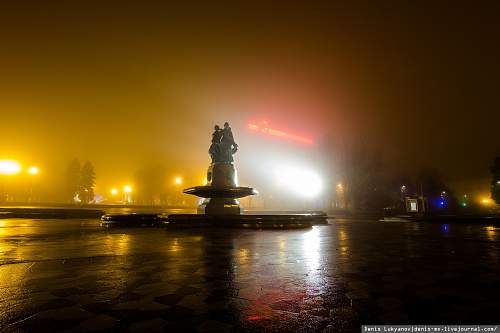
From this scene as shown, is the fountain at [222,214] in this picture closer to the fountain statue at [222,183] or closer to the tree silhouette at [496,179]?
the fountain statue at [222,183]

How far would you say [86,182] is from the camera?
84.2 metres

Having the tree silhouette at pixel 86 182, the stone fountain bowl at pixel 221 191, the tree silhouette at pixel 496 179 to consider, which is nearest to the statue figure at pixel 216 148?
the stone fountain bowl at pixel 221 191

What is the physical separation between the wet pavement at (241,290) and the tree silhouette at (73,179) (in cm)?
8571

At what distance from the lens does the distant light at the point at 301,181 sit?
55000 mm

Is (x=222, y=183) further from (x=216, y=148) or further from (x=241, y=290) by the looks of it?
A: (x=241, y=290)

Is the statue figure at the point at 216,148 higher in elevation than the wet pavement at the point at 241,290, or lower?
higher

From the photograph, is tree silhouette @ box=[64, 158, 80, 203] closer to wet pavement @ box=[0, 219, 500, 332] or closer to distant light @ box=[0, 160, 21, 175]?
distant light @ box=[0, 160, 21, 175]

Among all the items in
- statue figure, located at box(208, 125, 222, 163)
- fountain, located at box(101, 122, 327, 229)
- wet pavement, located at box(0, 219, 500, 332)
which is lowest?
wet pavement, located at box(0, 219, 500, 332)

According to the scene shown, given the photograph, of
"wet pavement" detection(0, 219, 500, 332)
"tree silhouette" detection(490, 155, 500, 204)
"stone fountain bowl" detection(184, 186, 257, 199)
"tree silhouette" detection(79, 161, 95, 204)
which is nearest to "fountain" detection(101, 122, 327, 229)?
"stone fountain bowl" detection(184, 186, 257, 199)

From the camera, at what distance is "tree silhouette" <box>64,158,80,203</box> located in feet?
275

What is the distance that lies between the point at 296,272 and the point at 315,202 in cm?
5897

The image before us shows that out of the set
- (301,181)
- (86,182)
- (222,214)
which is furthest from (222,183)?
(86,182)

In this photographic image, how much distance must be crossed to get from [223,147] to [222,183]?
2.42 metres

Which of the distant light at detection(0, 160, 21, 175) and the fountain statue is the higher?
the distant light at detection(0, 160, 21, 175)
